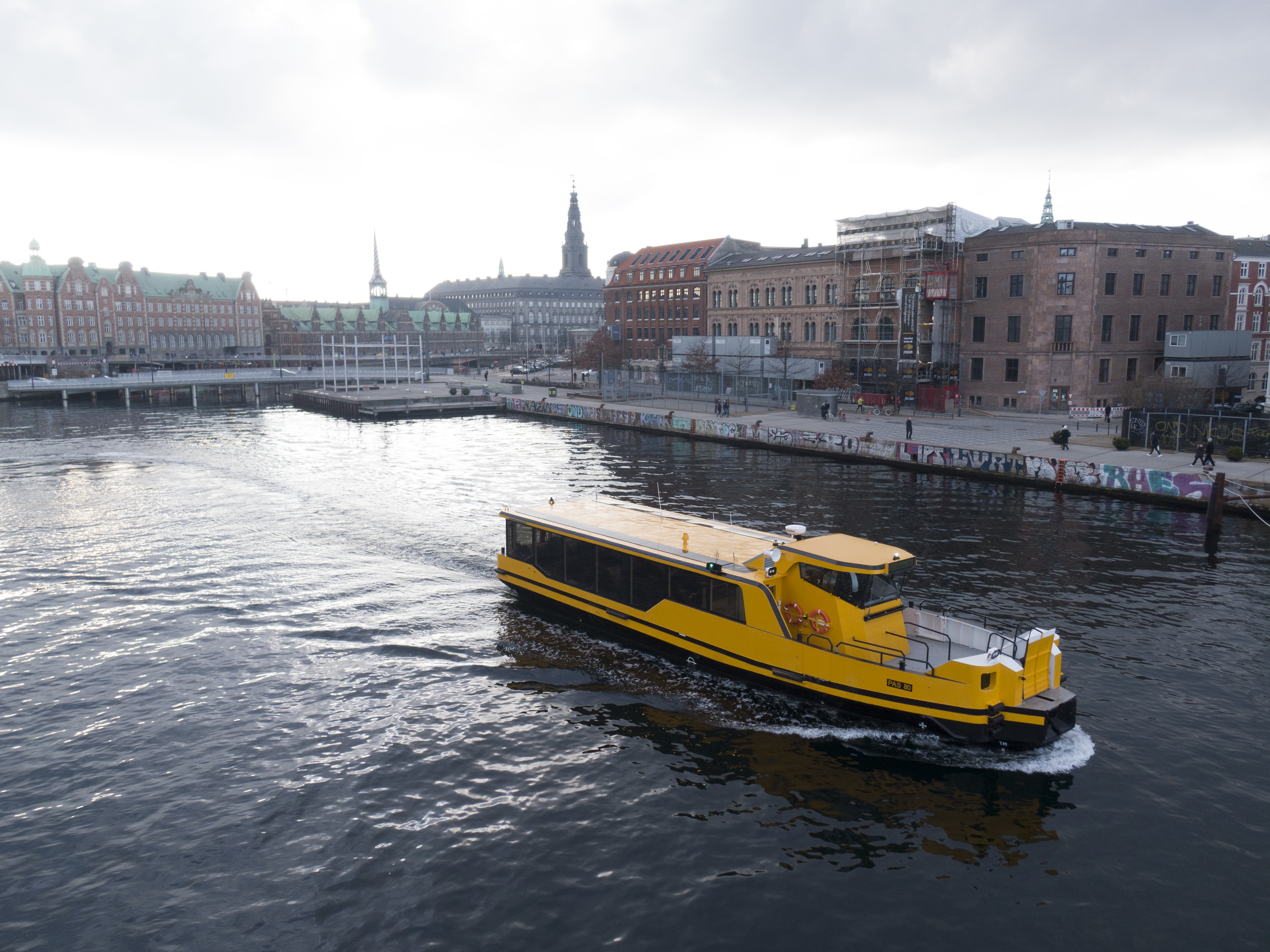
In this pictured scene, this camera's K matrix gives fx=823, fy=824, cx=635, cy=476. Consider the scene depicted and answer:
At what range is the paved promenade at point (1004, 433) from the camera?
151 ft

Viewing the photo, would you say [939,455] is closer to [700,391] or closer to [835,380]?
[835,380]

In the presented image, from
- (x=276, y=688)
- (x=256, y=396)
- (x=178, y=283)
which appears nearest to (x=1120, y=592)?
(x=276, y=688)

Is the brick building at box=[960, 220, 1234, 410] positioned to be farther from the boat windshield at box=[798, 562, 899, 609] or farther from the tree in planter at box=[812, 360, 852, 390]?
the boat windshield at box=[798, 562, 899, 609]

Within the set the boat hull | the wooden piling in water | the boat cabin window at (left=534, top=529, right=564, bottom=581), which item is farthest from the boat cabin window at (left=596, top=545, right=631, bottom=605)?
the wooden piling in water

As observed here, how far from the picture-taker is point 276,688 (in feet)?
69.4

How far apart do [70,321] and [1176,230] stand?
643 ft

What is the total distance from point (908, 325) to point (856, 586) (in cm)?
6796

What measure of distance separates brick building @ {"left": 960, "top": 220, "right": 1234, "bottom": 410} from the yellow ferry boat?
184 ft

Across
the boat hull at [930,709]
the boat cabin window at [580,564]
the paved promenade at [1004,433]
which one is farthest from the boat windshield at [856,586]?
the paved promenade at [1004,433]

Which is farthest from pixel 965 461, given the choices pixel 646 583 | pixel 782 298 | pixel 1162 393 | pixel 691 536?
pixel 782 298

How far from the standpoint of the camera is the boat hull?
56.1 feet

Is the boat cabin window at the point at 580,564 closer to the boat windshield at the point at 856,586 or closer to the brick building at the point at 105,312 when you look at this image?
the boat windshield at the point at 856,586

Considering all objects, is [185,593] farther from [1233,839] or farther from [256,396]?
[256,396]

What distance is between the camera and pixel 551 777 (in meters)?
17.2
